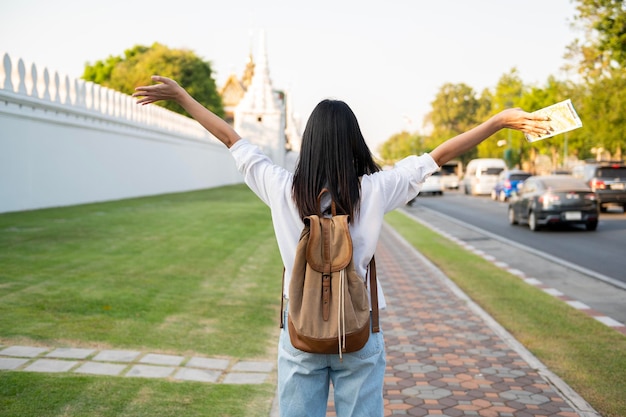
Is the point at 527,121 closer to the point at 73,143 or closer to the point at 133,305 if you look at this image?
the point at 133,305

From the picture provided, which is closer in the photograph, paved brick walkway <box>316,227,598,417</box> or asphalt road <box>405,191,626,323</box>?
paved brick walkway <box>316,227,598,417</box>

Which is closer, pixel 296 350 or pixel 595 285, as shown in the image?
pixel 296 350

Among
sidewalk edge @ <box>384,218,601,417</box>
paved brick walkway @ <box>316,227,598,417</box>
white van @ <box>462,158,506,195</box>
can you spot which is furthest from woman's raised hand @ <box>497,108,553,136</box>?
white van @ <box>462,158,506,195</box>

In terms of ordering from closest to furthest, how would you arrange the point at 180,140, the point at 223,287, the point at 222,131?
the point at 222,131 → the point at 223,287 → the point at 180,140

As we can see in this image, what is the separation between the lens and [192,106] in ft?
10.00

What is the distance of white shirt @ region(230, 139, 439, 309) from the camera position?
2.77 m

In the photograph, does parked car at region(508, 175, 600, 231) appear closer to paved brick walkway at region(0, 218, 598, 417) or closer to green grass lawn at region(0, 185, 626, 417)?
green grass lawn at region(0, 185, 626, 417)

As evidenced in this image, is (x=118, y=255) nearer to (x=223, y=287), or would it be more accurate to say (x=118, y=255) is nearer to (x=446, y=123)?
(x=223, y=287)

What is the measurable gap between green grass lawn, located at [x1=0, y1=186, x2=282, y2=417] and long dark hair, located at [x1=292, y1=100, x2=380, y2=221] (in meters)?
2.50

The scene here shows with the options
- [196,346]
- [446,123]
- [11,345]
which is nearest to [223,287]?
[196,346]

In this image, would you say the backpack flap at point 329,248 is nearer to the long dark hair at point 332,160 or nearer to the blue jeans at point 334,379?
the long dark hair at point 332,160

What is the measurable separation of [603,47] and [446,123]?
121m

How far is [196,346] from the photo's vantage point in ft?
21.1

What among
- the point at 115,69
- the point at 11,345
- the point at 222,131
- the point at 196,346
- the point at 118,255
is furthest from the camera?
the point at 115,69
